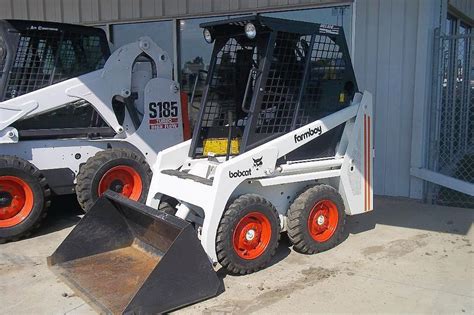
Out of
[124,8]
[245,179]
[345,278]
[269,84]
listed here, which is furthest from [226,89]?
[124,8]

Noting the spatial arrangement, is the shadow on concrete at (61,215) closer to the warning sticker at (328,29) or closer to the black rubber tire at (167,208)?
the black rubber tire at (167,208)

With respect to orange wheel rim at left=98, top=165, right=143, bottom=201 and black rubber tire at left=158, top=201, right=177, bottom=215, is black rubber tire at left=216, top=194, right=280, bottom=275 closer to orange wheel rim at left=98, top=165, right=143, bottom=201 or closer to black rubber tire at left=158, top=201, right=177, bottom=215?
black rubber tire at left=158, top=201, right=177, bottom=215

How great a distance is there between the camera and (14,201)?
223 inches

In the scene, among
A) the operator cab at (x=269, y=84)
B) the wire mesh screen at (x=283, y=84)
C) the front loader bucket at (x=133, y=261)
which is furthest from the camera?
the wire mesh screen at (x=283, y=84)

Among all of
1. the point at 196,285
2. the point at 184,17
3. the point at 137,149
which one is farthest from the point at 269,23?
the point at 184,17

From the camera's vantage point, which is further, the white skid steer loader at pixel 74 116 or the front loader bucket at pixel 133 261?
the white skid steer loader at pixel 74 116

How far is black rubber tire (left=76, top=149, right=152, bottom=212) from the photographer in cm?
601

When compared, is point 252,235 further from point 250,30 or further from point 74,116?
point 74,116

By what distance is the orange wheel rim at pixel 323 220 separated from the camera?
4977 mm

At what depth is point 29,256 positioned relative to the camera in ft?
17.0

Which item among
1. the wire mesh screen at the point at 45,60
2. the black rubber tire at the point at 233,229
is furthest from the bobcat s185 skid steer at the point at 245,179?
the wire mesh screen at the point at 45,60

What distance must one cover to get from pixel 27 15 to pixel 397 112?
842 cm

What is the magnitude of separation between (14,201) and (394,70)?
5.13m

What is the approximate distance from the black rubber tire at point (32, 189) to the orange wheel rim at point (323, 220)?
3.00 meters
